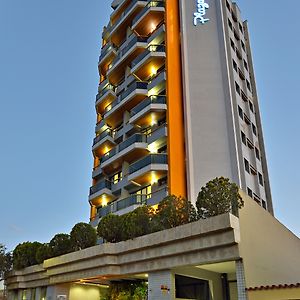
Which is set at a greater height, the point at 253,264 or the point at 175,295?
the point at 253,264

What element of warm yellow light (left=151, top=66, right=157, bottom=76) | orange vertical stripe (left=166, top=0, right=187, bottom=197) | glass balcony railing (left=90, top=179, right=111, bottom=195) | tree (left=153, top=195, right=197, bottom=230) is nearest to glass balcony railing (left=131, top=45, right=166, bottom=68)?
orange vertical stripe (left=166, top=0, right=187, bottom=197)

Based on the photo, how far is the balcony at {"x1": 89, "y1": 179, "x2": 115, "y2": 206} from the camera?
118 feet

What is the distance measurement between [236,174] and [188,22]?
1594cm

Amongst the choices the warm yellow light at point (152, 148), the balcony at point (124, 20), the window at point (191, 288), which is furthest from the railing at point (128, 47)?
the window at point (191, 288)

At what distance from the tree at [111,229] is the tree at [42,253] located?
5.67 m

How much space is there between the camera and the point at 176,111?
32062 mm

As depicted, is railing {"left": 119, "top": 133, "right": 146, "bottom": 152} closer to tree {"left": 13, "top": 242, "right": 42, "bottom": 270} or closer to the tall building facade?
the tall building facade

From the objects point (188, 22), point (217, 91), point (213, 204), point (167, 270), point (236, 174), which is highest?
point (188, 22)

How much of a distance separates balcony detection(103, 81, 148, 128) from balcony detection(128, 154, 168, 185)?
6955 millimetres

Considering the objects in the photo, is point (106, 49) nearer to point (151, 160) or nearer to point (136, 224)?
point (151, 160)

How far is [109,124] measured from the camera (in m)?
40.6

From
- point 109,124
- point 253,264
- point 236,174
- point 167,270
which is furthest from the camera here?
point 109,124

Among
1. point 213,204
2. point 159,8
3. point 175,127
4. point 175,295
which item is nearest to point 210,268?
point 175,295

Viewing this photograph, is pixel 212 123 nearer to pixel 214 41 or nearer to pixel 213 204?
pixel 214 41
